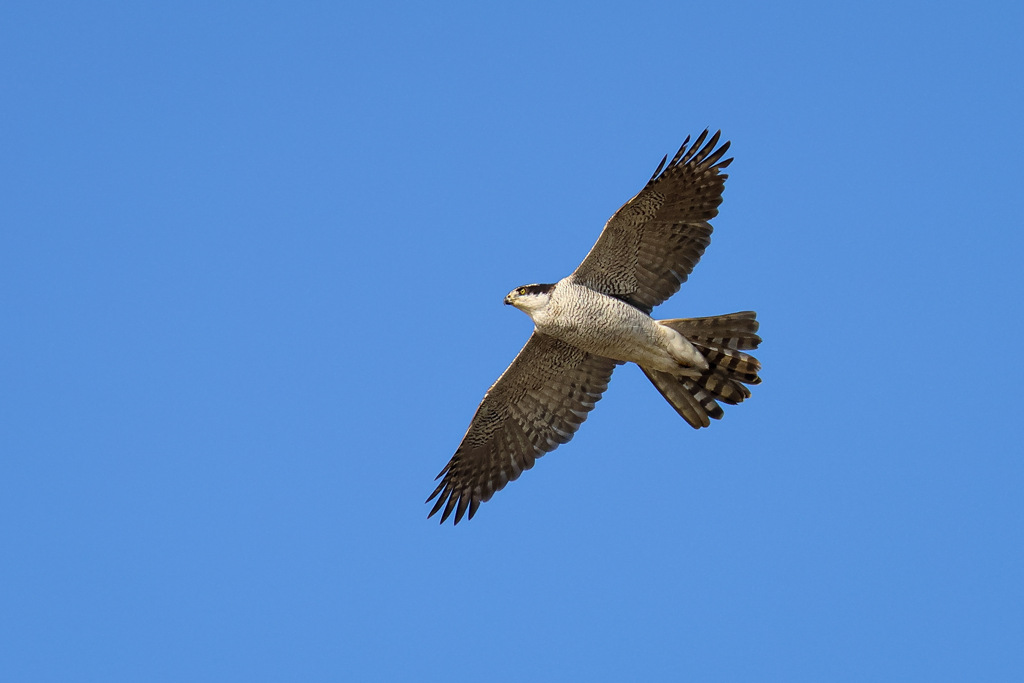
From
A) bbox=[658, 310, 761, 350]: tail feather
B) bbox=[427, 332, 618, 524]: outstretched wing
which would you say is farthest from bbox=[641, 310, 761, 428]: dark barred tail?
bbox=[427, 332, 618, 524]: outstretched wing

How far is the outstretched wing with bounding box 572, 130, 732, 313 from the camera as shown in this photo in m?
12.9

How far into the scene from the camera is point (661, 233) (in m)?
13.1

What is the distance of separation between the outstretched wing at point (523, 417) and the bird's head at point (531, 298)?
0.50 meters

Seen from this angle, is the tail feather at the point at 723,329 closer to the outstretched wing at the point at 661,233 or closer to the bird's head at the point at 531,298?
the outstretched wing at the point at 661,233

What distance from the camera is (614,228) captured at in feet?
42.9

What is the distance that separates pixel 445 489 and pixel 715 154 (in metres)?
5.22

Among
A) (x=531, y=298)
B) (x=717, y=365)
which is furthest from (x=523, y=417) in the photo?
(x=717, y=365)

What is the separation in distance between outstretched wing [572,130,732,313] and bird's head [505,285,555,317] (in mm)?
372

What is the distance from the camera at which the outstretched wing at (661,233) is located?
1291cm

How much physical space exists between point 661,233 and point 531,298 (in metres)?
1.60

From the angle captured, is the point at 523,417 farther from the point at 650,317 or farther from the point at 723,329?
the point at 723,329

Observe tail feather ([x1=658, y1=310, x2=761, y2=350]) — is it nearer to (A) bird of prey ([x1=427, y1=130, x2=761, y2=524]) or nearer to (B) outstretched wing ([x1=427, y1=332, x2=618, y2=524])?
(A) bird of prey ([x1=427, y1=130, x2=761, y2=524])

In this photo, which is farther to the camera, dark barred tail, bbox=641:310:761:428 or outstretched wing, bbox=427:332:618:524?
outstretched wing, bbox=427:332:618:524

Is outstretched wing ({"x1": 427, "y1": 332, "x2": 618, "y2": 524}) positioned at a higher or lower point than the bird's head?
lower
